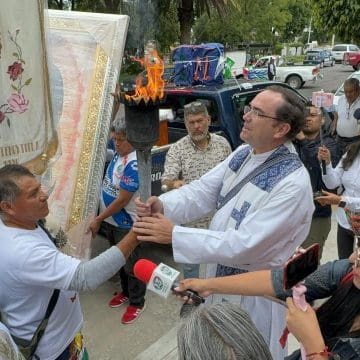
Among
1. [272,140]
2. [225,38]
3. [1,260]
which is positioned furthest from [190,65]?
[225,38]

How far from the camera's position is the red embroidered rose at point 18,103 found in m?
2.01

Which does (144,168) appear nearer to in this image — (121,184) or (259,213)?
(259,213)

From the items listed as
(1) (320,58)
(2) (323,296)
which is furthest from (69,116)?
(1) (320,58)

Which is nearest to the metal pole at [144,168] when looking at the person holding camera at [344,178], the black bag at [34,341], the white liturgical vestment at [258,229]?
the white liturgical vestment at [258,229]

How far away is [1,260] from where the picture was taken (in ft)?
6.59

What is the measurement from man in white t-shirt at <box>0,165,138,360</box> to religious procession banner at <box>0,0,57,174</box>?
10cm

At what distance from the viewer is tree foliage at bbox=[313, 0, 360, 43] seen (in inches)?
229

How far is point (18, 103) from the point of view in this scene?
204 cm

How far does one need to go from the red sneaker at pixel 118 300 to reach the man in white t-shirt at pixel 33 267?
6.31 feet

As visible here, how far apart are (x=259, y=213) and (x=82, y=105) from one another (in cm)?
210

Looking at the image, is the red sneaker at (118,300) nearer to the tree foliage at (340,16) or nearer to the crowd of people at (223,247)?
the crowd of people at (223,247)

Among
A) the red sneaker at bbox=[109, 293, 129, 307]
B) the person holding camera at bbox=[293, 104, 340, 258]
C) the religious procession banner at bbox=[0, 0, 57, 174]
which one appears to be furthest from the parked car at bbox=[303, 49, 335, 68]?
the religious procession banner at bbox=[0, 0, 57, 174]

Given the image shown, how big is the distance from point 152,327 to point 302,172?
2.27m

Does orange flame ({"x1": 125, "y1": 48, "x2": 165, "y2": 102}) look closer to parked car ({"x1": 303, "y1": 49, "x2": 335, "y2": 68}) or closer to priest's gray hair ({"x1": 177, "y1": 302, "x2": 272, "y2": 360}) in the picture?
priest's gray hair ({"x1": 177, "y1": 302, "x2": 272, "y2": 360})
